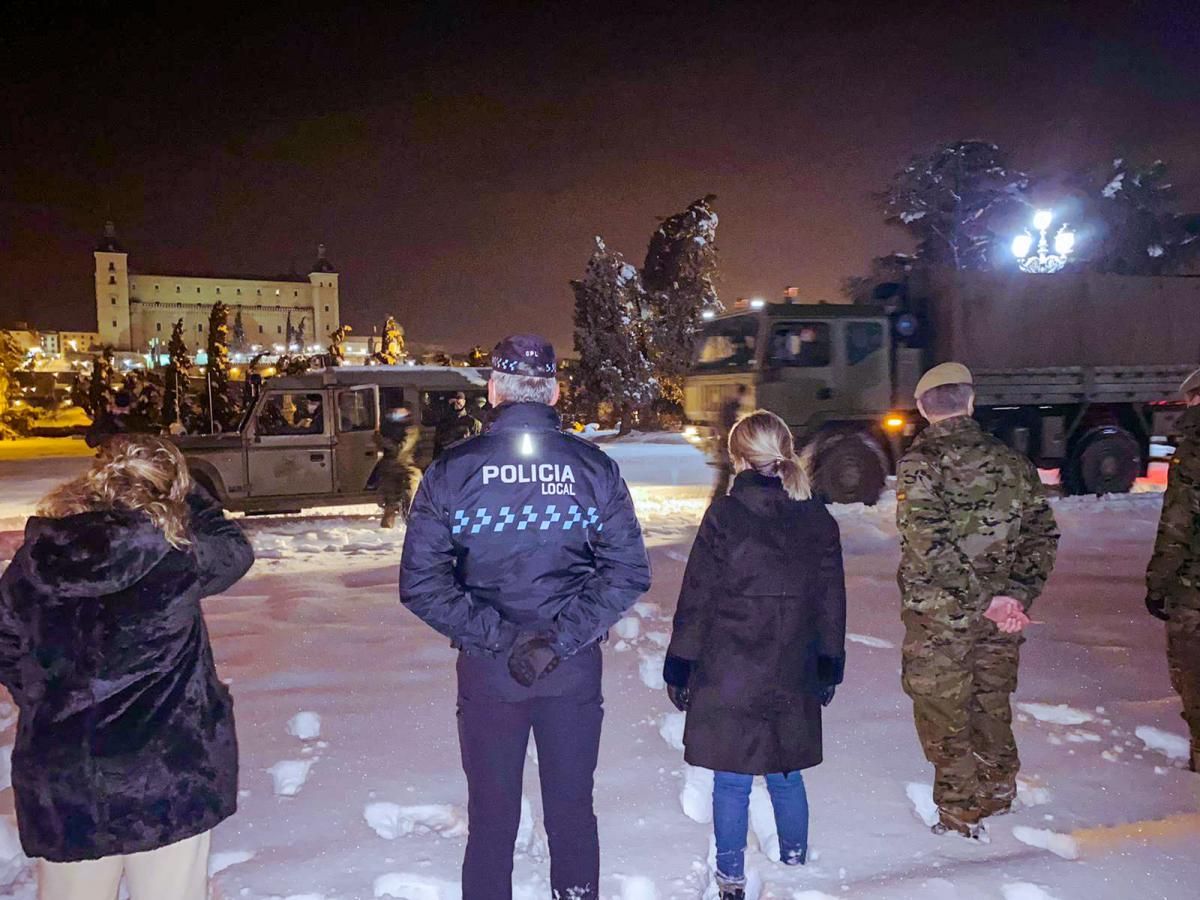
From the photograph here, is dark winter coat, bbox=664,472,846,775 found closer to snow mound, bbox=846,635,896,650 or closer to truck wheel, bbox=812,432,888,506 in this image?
snow mound, bbox=846,635,896,650

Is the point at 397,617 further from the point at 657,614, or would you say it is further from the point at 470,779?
the point at 470,779

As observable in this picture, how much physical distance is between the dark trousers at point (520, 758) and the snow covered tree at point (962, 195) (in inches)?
1313

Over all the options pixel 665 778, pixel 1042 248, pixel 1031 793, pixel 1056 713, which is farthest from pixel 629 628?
pixel 1042 248

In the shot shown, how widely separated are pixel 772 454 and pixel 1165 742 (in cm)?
281

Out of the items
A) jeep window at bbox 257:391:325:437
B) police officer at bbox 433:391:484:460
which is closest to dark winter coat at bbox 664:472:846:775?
police officer at bbox 433:391:484:460

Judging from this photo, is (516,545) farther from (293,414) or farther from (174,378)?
(174,378)

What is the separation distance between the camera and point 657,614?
663 centimetres

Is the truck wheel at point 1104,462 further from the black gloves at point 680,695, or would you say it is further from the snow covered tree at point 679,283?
the snow covered tree at point 679,283

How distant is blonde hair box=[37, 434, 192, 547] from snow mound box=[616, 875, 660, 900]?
1.88 meters

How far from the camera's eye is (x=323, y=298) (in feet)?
476

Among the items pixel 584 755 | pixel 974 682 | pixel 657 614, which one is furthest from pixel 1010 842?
pixel 657 614

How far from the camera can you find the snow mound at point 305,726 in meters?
4.39

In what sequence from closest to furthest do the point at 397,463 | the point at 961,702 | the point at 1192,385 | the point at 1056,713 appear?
the point at 961,702 < the point at 1192,385 < the point at 1056,713 < the point at 397,463

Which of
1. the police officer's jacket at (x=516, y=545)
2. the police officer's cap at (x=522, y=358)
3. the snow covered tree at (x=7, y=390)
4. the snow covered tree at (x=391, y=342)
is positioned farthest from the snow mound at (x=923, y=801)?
the snow covered tree at (x=7, y=390)
